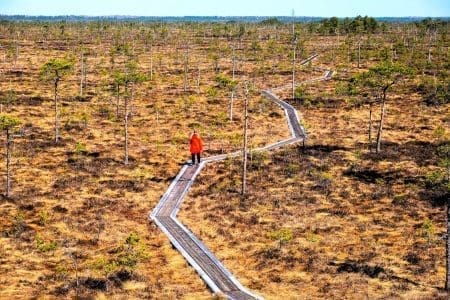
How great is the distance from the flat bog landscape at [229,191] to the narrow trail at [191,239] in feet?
1.06

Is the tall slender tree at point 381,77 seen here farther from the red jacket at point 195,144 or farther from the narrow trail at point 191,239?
the red jacket at point 195,144

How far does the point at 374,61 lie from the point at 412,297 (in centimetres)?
8953

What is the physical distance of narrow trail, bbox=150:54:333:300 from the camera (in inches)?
991

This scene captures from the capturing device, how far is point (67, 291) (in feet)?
81.9

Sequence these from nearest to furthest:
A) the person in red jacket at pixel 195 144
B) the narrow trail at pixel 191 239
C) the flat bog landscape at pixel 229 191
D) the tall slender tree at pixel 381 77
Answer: the narrow trail at pixel 191 239, the flat bog landscape at pixel 229 191, the person in red jacket at pixel 195 144, the tall slender tree at pixel 381 77

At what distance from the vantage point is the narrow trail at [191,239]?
25.2 metres

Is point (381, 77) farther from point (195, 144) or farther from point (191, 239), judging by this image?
point (191, 239)

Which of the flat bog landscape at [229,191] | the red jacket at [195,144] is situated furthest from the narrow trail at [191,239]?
the red jacket at [195,144]

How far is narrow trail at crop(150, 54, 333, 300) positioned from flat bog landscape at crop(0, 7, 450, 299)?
0.32 meters

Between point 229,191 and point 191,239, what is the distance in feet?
31.9

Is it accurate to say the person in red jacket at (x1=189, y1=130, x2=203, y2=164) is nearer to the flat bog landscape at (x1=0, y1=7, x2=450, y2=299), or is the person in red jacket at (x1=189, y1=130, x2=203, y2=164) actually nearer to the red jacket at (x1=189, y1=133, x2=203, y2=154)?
the red jacket at (x1=189, y1=133, x2=203, y2=154)

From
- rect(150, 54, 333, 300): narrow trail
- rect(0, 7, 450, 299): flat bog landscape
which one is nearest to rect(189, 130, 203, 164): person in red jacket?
rect(150, 54, 333, 300): narrow trail

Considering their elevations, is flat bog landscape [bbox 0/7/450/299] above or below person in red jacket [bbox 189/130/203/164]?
below

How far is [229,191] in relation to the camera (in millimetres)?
40688
